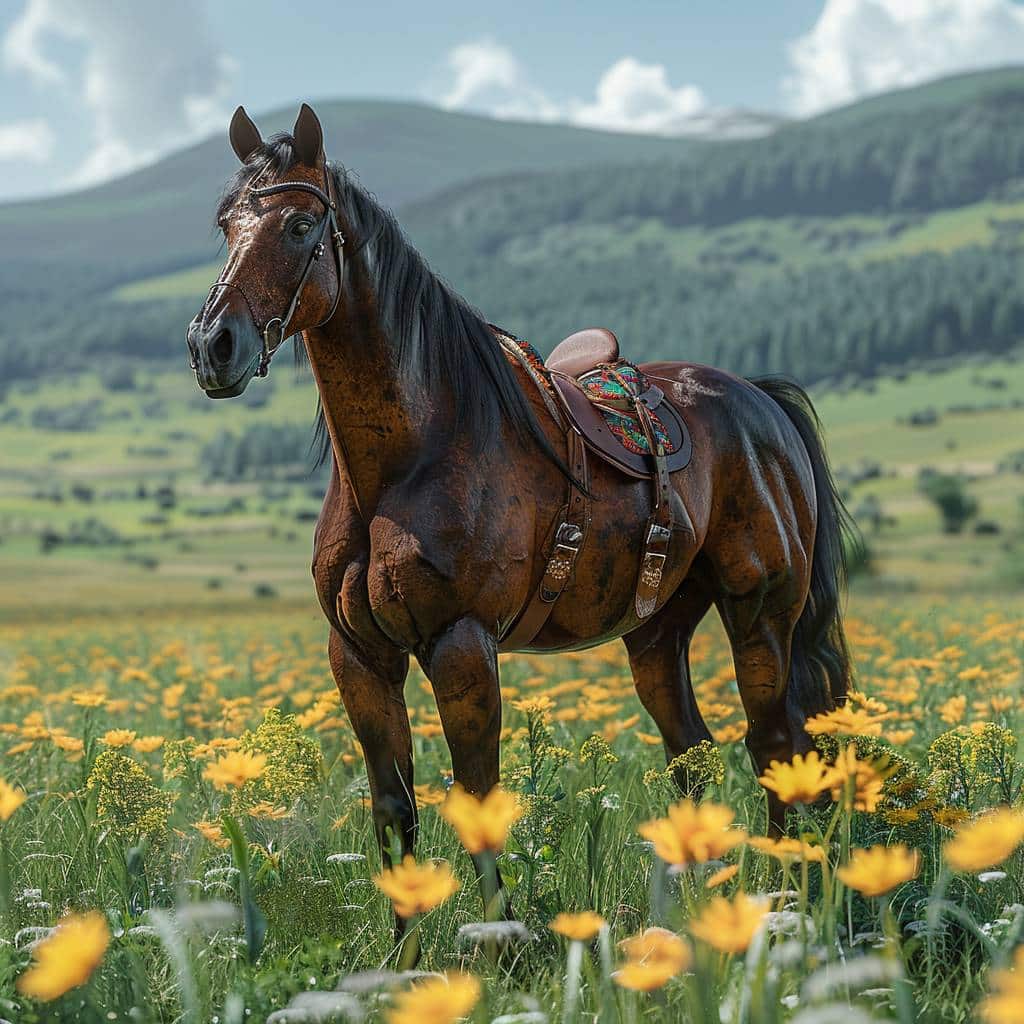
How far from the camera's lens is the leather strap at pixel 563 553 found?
4.14 meters

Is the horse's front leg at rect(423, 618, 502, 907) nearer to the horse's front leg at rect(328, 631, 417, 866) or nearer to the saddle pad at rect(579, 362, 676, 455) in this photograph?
the horse's front leg at rect(328, 631, 417, 866)

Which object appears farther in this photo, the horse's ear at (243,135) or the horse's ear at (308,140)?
the horse's ear at (243,135)

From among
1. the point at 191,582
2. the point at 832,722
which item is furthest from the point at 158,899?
the point at 191,582

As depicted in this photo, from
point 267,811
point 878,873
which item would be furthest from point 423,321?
point 878,873

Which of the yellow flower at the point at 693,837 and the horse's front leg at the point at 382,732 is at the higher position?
the yellow flower at the point at 693,837

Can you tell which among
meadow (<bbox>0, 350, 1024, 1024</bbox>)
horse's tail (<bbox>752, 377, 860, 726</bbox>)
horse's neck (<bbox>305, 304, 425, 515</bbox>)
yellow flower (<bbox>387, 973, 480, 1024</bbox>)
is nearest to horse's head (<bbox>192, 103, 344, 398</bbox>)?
horse's neck (<bbox>305, 304, 425, 515</bbox>)

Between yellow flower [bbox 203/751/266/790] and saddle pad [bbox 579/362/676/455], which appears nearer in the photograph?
yellow flower [bbox 203/751/266/790]

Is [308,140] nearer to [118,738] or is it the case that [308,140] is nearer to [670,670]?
[118,738]

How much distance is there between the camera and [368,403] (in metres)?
3.92

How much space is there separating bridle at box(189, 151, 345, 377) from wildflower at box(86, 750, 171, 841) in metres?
1.36

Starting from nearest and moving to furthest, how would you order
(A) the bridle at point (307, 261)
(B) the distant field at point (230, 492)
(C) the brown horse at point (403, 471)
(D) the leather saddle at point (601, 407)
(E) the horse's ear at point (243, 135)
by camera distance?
(A) the bridle at point (307, 261), (C) the brown horse at point (403, 471), (E) the horse's ear at point (243, 135), (D) the leather saddle at point (601, 407), (B) the distant field at point (230, 492)

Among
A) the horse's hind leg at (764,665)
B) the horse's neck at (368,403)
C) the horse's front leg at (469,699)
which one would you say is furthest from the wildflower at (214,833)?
the horse's hind leg at (764,665)

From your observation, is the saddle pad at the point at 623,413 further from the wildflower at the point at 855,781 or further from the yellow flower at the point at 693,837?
the yellow flower at the point at 693,837

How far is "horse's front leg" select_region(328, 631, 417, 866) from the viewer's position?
4.06 metres
